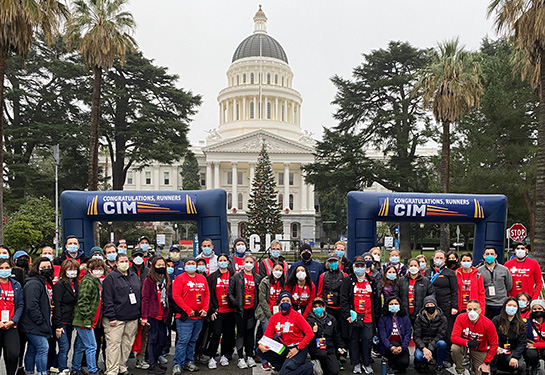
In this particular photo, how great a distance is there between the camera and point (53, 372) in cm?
808

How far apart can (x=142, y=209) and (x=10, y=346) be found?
6023 millimetres

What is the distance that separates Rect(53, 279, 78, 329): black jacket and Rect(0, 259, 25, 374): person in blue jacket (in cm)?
51

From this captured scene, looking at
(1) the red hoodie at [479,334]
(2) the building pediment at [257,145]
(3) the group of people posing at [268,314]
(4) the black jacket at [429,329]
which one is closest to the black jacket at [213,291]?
(3) the group of people posing at [268,314]

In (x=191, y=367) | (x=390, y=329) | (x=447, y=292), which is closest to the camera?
(x=390, y=329)

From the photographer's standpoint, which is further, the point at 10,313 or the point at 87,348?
the point at 87,348

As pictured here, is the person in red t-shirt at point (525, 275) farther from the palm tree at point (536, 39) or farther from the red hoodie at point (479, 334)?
the palm tree at point (536, 39)

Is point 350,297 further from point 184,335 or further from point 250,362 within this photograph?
point 184,335

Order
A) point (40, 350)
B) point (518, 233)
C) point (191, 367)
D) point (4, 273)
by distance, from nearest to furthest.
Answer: point (4, 273), point (40, 350), point (191, 367), point (518, 233)

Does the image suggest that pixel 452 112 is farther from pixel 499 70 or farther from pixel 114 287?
pixel 114 287

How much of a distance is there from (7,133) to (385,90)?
86.5 ft

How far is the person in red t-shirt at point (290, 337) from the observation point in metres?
7.34

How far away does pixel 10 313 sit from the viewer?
7125 mm

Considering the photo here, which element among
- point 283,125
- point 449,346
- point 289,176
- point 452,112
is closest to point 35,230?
point 452,112

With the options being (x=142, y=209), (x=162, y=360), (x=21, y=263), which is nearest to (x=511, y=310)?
(x=162, y=360)
